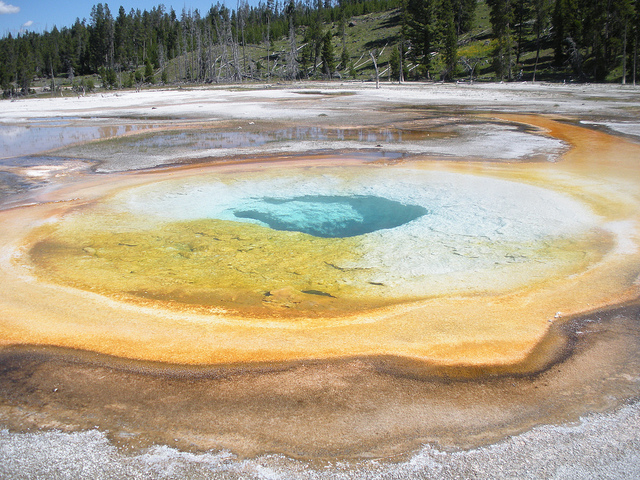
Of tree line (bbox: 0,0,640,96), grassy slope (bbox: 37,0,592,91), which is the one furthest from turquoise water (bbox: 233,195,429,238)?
grassy slope (bbox: 37,0,592,91)

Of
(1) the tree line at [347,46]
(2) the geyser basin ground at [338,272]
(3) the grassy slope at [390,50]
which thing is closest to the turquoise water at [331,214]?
(2) the geyser basin ground at [338,272]

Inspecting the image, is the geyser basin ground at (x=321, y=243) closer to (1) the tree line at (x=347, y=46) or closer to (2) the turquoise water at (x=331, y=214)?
(2) the turquoise water at (x=331, y=214)

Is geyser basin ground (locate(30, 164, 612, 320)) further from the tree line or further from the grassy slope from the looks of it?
the grassy slope

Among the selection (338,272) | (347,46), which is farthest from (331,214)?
(347,46)

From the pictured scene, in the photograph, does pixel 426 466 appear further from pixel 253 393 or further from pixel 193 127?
pixel 193 127

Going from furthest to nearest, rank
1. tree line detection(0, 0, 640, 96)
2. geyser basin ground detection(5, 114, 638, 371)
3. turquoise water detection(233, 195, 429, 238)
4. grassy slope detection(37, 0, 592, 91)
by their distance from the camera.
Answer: grassy slope detection(37, 0, 592, 91), tree line detection(0, 0, 640, 96), turquoise water detection(233, 195, 429, 238), geyser basin ground detection(5, 114, 638, 371)

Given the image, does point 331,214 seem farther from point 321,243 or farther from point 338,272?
point 338,272
